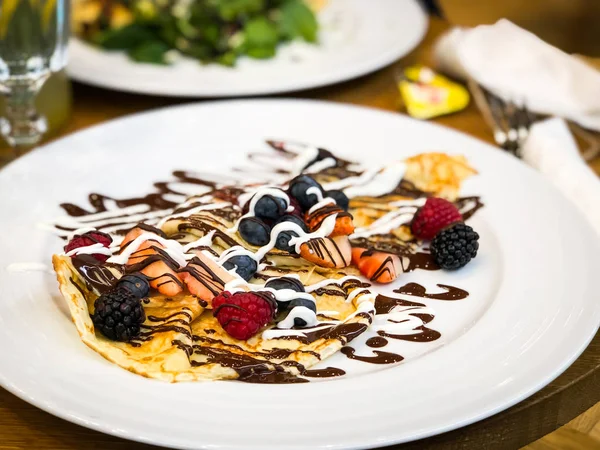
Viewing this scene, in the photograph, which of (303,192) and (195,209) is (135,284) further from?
(303,192)

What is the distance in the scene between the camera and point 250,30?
325 cm

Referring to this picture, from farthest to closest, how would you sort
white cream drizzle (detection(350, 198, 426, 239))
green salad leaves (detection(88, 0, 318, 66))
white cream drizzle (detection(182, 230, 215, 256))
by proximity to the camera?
green salad leaves (detection(88, 0, 318, 66)), white cream drizzle (detection(350, 198, 426, 239)), white cream drizzle (detection(182, 230, 215, 256))

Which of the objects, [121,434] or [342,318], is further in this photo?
[342,318]

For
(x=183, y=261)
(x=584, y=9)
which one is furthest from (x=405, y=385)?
(x=584, y=9)

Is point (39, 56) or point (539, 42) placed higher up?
point (539, 42)

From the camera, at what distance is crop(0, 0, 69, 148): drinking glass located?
250cm

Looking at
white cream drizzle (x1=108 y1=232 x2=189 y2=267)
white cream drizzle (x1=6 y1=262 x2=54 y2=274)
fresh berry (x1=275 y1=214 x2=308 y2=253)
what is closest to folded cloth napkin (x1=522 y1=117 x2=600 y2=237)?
fresh berry (x1=275 y1=214 x2=308 y2=253)

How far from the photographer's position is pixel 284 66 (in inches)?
125

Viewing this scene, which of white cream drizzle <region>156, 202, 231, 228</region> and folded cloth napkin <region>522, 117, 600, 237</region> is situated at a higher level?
folded cloth napkin <region>522, 117, 600, 237</region>

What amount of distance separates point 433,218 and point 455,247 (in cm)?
19

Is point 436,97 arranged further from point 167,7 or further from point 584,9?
point 584,9

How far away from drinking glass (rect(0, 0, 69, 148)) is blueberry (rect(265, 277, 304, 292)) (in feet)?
4.10

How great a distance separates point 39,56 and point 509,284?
1.69 meters

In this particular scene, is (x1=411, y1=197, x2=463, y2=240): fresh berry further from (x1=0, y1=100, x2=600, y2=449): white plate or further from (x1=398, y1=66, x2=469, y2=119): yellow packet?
(x1=398, y1=66, x2=469, y2=119): yellow packet
